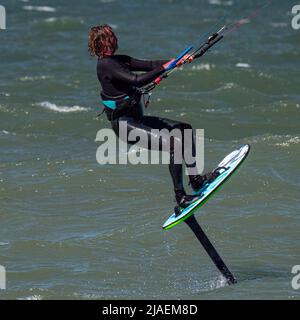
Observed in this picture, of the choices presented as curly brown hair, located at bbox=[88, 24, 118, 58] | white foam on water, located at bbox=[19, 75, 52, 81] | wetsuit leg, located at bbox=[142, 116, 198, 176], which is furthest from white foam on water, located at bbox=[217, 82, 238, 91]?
curly brown hair, located at bbox=[88, 24, 118, 58]

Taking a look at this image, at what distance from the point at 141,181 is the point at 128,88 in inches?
195

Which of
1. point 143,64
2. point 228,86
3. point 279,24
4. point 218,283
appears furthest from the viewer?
point 279,24

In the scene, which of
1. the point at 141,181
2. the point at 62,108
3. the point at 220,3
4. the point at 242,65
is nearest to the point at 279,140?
the point at 141,181

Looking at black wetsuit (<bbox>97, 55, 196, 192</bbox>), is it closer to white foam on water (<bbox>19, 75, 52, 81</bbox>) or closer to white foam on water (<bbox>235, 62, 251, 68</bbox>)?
white foam on water (<bbox>19, 75, 52, 81</bbox>)

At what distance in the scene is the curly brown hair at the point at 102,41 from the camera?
32.9ft

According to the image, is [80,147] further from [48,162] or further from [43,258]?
[43,258]

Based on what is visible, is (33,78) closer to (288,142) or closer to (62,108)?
(62,108)

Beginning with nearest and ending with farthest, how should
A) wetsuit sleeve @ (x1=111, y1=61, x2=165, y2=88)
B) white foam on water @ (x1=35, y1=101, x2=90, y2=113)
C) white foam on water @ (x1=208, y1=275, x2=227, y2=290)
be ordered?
wetsuit sleeve @ (x1=111, y1=61, x2=165, y2=88)
white foam on water @ (x1=208, y1=275, x2=227, y2=290)
white foam on water @ (x1=35, y1=101, x2=90, y2=113)

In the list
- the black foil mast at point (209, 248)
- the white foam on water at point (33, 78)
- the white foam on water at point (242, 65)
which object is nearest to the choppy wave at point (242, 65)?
the white foam on water at point (242, 65)

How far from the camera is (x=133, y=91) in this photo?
10.2m

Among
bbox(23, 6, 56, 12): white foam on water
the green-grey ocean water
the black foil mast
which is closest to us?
the black foil mast

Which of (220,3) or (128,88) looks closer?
(128,88)

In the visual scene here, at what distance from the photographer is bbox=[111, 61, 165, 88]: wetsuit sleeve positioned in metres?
9.93

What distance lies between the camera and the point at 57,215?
45.0 ft
